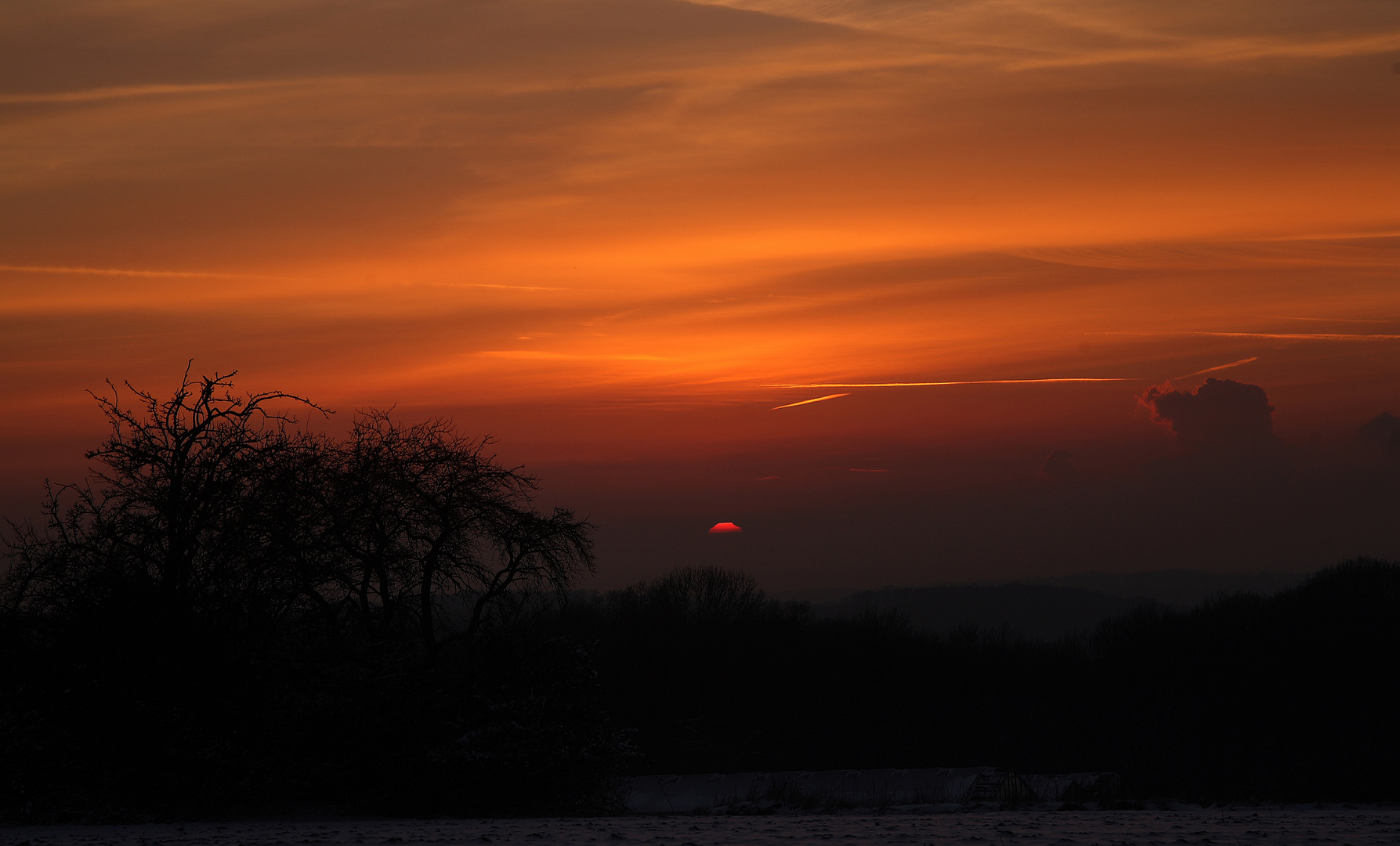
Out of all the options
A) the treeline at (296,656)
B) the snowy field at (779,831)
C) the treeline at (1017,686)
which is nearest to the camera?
the snowy field at (779,831)

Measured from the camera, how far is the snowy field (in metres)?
12.9

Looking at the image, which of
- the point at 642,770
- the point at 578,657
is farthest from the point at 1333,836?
the point at 642,770

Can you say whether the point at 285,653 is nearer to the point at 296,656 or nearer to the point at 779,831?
the point at 296,656

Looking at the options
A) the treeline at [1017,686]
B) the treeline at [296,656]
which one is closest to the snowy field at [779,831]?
the treeline at [296,656]

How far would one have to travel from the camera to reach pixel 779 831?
567 inches

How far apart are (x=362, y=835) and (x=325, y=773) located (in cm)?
588

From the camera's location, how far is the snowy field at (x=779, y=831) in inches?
508

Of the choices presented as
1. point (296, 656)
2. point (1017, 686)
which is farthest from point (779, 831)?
point (1017, 686)

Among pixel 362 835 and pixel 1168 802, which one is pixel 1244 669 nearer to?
pixel 1168 802

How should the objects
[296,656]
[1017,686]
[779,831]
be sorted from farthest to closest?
1. [1017,686]
2. [296,656]
3. [779,831]

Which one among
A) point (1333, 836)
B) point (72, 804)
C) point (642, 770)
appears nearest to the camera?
point (1333, 836)

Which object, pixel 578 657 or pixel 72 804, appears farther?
pixel 578 657

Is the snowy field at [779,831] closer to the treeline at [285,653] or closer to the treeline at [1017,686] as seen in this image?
the treeline at [285,653]

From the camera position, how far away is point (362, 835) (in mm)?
14656
